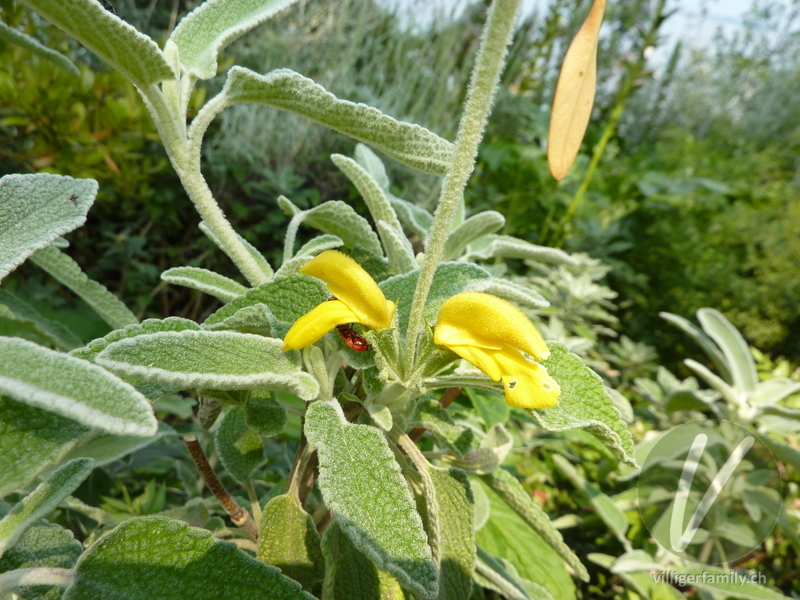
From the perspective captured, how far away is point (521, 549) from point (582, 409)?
50 centimetres

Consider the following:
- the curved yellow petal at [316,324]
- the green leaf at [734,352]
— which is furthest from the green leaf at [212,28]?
the green leaf at [734,352]

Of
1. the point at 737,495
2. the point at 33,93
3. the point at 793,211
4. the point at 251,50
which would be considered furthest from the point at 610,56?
the point at 33,93

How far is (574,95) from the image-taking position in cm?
25

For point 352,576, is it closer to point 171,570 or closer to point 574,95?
point 171,570

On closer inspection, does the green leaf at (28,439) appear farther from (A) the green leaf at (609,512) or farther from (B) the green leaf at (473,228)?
(A) the green leaf at (609,512)

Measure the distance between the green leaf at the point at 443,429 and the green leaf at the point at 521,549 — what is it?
0.80 feet

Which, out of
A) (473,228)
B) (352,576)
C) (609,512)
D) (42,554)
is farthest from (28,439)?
(609,512)

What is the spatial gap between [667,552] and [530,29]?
326 cm

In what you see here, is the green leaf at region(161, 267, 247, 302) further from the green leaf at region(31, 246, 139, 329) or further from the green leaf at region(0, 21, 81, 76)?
the green leaf at region(0, 21, 81, 76)

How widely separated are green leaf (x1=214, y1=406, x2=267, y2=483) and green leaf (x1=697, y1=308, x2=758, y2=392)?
1.15 meters

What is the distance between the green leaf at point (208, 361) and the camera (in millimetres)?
297

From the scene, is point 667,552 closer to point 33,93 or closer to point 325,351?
point 325,351

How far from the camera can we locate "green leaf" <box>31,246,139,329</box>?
1.89 ft

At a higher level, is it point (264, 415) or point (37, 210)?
point (37, 210)
